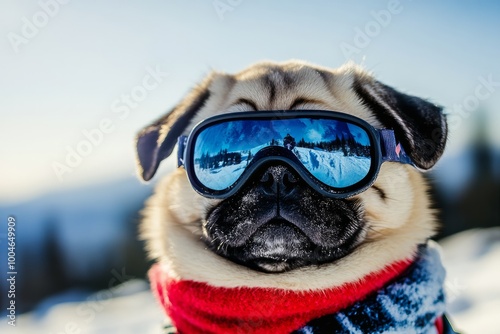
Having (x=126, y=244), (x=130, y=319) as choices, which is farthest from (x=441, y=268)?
(x=126, y=244)

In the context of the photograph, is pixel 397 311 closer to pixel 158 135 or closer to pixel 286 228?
pixel 286 228

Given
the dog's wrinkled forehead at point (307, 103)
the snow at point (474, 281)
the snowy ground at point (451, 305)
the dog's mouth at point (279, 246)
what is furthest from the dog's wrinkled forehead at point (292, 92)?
the snowy ground at point (451, 305)

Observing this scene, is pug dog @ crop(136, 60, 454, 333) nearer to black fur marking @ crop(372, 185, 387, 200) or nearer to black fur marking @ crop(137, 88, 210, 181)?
black fur marking @ crop(372, 185, 387, 200)

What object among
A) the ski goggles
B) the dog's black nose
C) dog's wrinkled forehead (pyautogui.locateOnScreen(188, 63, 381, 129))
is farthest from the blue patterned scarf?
dog's wrinkled forehead (pyautogui.locateOnScreen(188, 63, 381, 129))

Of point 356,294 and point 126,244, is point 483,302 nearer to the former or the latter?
point 356,294

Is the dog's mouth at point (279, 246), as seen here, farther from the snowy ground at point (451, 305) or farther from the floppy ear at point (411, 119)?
the snowy ground at point (451, 305)

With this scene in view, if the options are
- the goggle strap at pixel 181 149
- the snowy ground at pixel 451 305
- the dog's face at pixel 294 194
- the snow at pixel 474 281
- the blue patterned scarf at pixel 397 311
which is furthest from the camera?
the snow at pixel 474 281
